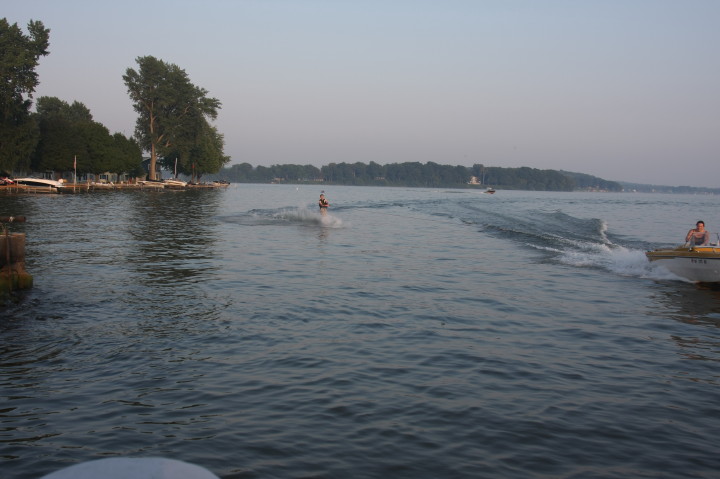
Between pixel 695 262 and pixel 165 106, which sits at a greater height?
pixel 165 106

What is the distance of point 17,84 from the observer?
77.8 metres

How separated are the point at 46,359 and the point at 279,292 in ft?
24.4

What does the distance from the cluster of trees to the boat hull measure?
77036 millimetres

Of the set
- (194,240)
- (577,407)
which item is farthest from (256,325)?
(194,240)

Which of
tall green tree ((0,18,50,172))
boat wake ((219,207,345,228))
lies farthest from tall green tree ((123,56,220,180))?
boat wake ((219,207,345,228))

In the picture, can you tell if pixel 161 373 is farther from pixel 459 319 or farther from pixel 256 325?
pixel 459 319

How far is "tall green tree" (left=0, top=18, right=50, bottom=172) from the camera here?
76.7 m

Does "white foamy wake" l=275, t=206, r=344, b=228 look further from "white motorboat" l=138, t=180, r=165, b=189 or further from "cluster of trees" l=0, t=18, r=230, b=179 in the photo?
"white motorboat" l=138, t=180, r=165, b=189

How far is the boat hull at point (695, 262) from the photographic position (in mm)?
21125

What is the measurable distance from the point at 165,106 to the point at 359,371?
11526 cm

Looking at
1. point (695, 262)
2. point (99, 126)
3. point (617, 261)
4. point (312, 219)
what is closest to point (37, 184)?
point (99, 126)

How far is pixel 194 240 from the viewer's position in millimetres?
30766

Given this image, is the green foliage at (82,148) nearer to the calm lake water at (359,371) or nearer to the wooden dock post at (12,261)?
the calm lake water at (359,371)

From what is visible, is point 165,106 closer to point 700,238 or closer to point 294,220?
point 294,220
